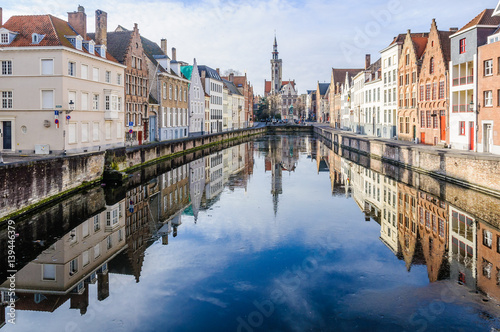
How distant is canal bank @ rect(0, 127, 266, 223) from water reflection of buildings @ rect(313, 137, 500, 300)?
1341 cm

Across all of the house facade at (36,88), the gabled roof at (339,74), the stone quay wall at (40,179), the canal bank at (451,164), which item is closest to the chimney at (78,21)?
the house facade at (36,88)

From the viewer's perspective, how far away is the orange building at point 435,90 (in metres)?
33.8

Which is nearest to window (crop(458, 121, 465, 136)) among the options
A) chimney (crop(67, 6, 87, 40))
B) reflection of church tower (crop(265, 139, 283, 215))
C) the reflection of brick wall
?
reflection of church tower (crop(265, 139, 283, 215))

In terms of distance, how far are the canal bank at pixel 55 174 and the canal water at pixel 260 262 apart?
0.75 metres

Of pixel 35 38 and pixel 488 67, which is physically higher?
pixel 35 38

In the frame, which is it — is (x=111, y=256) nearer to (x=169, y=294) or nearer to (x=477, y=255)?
(x=169, y=294)

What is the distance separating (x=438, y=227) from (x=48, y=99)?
22.9 metres

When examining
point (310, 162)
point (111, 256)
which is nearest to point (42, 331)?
point (111, 256)

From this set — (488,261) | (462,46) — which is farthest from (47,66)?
(462,46)

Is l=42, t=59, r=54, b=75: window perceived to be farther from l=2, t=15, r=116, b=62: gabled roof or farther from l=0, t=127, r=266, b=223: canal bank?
l=0, t=127, r=266, b=223: canal bank

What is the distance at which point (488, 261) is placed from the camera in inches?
489

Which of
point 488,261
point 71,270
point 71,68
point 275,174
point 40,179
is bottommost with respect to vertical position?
point 71,270

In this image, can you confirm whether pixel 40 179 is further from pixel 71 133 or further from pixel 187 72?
pixel 187 72

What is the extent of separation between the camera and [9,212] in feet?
52.1
